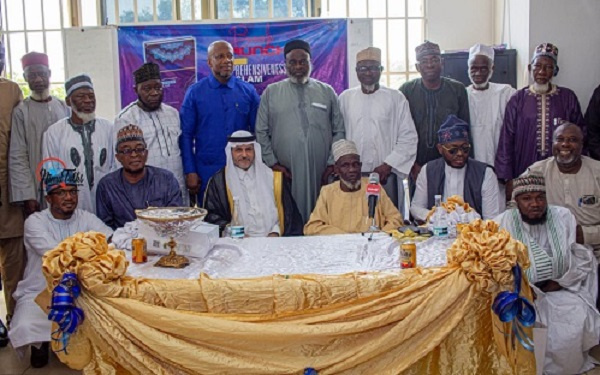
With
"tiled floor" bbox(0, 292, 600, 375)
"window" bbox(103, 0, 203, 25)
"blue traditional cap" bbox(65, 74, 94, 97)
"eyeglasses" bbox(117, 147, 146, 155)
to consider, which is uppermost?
"window" bbox(103, 0, 203, 25)

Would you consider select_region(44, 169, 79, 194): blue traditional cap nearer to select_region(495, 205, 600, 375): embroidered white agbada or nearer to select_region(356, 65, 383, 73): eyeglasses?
select_region(356, 65, 383, 73): eyeglasses

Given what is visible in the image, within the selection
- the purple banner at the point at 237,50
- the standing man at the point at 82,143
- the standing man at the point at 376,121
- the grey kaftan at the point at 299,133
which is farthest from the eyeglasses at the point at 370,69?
the standing man at the point at 82,143

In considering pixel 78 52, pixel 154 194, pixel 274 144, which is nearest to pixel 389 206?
pixel 274 144

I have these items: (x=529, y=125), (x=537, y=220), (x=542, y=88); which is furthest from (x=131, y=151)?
(x=542, y=88)

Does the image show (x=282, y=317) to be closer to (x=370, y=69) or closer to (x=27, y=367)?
(x=27, y=367)

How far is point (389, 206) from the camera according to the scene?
173 inches

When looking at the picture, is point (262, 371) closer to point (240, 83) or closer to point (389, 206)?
point (389, 206)

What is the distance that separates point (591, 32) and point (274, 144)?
10.5 ft

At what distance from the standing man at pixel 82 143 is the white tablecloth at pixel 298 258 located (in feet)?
4.85

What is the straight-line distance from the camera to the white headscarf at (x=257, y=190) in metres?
4.43

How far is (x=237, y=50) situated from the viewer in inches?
272

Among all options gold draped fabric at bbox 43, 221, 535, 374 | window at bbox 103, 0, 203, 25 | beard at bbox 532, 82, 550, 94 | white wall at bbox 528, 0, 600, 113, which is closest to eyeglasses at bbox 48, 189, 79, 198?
gold draped fabric at bbox 43, 221, 535, 374

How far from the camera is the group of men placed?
13.2 feet

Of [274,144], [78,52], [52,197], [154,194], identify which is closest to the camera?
[52,197]
